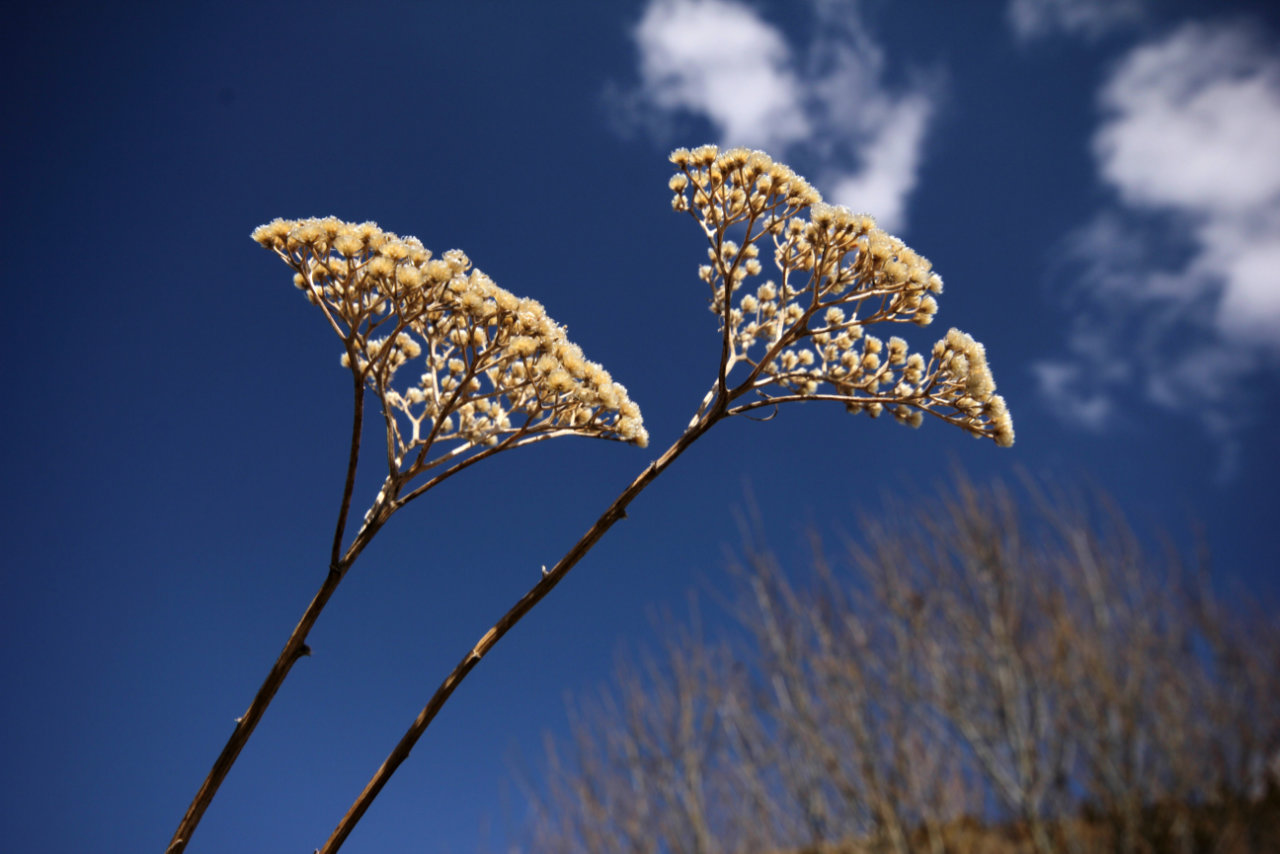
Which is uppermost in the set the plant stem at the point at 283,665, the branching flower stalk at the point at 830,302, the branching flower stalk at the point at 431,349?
the branching flower stalk at the point at 830,302

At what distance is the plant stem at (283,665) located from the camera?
228 centimetres

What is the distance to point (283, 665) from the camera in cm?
244

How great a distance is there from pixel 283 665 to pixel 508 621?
2.75 feet

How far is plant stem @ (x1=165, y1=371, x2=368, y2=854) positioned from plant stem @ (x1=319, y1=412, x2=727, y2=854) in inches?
17.7

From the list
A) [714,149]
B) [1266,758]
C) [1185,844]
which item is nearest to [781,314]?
[714,149]

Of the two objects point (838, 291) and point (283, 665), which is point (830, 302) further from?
point (283, 665)

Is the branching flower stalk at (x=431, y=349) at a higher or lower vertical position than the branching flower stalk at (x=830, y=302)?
lower

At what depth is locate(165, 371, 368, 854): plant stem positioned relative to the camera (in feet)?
7.47

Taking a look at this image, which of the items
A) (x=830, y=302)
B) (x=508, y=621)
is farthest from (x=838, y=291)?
(x=508, y=621)

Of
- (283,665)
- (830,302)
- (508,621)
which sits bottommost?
(283,665)

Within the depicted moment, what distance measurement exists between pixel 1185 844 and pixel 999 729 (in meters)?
1.11

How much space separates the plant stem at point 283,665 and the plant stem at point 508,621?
45 centimetres

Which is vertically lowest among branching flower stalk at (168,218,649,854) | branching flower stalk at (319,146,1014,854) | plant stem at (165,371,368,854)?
plant stem at (165,371,368,854)

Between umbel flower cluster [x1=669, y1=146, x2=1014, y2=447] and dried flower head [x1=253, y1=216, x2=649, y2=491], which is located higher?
umbel flower cluster [x1=669, y1=146, x2=1014, y2=447]
